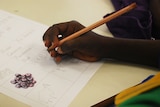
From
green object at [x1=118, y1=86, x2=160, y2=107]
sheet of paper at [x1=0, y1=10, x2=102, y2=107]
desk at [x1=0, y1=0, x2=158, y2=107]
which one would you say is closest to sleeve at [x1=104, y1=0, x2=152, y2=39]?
desk at [x1=0, y1=0, x2=158, y2=107]

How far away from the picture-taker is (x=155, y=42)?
2.16 feet

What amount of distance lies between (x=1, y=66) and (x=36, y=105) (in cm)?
15

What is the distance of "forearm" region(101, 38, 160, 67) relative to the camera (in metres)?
0.65

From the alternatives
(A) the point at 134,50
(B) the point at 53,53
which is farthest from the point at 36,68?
(A) the point at 134,50

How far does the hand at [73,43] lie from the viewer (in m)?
0.63

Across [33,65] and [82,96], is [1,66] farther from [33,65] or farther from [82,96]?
[82,96]

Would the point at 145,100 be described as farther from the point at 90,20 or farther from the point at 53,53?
the point at 90,20

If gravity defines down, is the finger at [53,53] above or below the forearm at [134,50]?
above

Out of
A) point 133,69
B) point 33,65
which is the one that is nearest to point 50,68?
point 33,65

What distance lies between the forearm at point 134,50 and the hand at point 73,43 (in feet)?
0.10

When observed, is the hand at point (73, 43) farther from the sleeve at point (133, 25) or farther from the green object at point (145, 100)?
the green object at point (145, 100)

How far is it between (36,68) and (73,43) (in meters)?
0.11

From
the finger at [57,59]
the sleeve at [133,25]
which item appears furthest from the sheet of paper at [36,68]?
the sleeve at [133,25]

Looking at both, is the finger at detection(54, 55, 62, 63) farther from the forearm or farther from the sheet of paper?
the forearm
